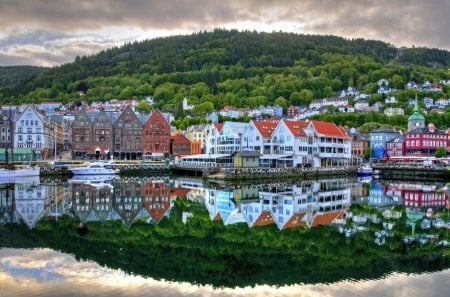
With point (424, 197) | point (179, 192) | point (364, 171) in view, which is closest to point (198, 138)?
point (364, 171)

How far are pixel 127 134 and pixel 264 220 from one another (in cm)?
6052

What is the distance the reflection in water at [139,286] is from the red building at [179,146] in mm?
71831

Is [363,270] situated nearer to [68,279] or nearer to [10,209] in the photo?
[68,279]

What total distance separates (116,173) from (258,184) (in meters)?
22.6

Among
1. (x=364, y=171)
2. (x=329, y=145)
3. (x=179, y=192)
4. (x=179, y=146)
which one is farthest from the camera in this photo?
(x=179, y=146)

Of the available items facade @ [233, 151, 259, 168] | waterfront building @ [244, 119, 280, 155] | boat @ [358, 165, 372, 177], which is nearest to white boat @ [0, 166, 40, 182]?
facade @ [233, 151, 259, 168]

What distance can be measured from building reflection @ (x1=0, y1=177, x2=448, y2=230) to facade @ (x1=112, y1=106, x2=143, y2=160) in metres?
33.7

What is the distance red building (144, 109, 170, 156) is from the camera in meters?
87.3

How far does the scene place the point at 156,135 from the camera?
87812 mm

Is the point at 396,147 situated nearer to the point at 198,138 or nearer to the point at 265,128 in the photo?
the point at 265,128

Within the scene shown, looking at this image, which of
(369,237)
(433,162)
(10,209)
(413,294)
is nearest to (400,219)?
(369,237)

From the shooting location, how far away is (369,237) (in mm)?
25016

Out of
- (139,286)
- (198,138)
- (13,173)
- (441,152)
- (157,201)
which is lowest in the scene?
(139,286)

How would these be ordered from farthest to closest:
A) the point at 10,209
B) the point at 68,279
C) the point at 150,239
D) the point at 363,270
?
1. the point at 10,209
2. the point at 150,239
3. the point at 363,270
4. the point at 68,279
